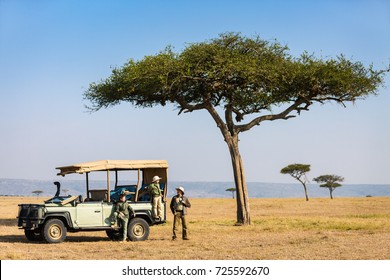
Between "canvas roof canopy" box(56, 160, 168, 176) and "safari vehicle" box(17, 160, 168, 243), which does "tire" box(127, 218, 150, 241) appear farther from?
"canvas roof canopy" box(56, 160, 168, 176)

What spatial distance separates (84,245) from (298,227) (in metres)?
11.3

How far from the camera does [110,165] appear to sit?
2336 cm

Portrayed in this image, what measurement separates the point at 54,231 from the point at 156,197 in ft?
12.6

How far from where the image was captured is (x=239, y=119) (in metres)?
35.1

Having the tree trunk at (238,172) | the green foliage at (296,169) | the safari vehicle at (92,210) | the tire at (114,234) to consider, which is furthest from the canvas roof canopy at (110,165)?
the green foliage at (296,169)

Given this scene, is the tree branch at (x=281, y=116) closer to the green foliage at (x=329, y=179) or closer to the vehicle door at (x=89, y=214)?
the vehicle door at (x=89, y=214)

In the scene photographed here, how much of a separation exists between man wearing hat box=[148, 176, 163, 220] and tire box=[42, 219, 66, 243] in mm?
3292

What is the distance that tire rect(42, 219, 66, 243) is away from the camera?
21469 mm

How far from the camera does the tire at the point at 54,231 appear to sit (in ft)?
70.4

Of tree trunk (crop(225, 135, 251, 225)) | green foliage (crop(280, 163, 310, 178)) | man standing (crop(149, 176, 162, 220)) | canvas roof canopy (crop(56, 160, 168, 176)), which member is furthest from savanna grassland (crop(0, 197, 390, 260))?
green foliage (crop(280, 163, 310, 178))

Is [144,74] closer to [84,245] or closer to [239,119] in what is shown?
[239,119]

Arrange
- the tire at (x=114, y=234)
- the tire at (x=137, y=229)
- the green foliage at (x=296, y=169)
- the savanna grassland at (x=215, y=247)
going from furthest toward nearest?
the green foliage at (x=296, y=169) < the tire at (x=114, y=234) < the tire at (x=137, y=229) < the savanna grassland at (x=215, y=247)

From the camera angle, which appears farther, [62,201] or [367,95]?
[367,95]
